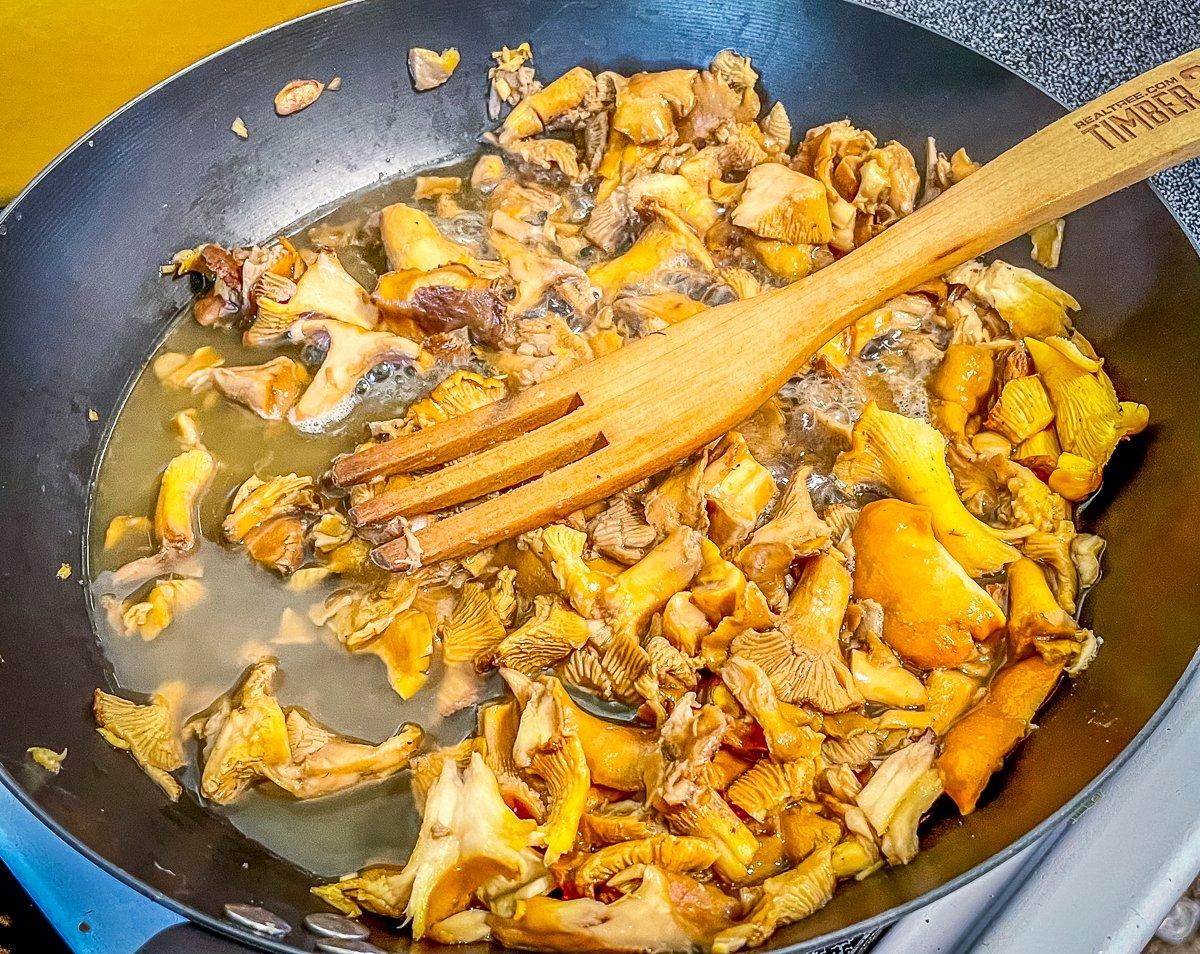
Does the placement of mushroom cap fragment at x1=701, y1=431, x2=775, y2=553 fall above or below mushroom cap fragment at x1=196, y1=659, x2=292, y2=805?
below

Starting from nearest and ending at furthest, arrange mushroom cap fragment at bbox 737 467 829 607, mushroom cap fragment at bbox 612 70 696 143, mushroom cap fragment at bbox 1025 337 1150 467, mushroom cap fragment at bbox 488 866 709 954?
1. mushroom cap fragment at bbox 488 866 709 954
2. mushroom cap fragment at bbox 737 467 829 607
3. mushroom cap fragment at bbox 1025 337 1150 467
4. mushroom cap fragment at bbox 612 70 696 143

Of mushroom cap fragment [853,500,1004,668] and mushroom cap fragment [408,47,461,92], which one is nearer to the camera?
mushroom cap fragment [853,500,1004,668]

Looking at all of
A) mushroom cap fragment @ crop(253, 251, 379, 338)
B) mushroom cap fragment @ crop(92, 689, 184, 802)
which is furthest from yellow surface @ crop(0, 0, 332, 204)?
mushroom cap fragment @ crop(92, 689, 184, 802)

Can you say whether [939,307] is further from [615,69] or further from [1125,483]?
[615,69]

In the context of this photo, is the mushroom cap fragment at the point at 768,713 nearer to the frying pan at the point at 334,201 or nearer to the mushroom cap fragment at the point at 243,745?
the frying pan at the point at 334,201

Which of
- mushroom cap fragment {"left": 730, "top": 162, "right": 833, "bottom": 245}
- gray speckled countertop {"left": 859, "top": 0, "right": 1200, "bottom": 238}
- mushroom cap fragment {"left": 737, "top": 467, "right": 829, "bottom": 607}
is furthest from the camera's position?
gray speckled countertop {"left": 859, "top": 0, "right": 1200, "bottom": 238}

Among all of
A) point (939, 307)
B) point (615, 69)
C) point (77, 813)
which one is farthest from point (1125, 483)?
point (77, 813)

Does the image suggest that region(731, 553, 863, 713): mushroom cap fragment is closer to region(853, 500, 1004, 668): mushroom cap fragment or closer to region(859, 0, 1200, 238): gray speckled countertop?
region(853, 500, 1004, 668): mushroom cap fragment
